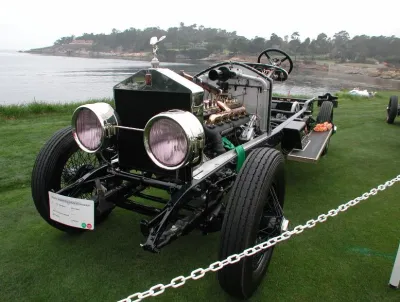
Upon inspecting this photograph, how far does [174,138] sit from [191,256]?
1104 mm

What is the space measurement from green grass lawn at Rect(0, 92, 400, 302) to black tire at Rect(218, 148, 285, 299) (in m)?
0.28

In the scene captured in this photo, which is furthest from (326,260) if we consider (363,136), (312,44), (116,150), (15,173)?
(312,44)

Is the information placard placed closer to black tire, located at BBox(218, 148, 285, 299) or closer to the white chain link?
the white chain link

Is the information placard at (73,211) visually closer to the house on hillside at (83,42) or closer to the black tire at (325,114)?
the black tire at (325,114)

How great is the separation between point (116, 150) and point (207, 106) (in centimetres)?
104

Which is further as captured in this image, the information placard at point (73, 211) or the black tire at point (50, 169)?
the black tire at point (50, 169)

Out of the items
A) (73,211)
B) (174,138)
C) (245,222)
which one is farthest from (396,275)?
(73,211)

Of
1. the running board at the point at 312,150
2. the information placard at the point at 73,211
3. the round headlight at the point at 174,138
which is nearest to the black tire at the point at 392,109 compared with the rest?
the running board at the point at 312,150

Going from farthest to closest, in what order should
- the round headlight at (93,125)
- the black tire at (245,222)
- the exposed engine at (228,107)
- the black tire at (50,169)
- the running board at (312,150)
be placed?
1. the running board at (312,150)
2. the exposed engine at (228,107)
3. the black tire at (50,169)
4. the round headlight at (93,125)
5. the black tire at (245,222)

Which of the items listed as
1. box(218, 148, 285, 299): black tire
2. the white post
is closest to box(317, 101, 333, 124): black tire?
the white post

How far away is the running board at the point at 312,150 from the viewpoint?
364cm

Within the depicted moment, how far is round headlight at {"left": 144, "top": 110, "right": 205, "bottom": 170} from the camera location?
6.15 feet

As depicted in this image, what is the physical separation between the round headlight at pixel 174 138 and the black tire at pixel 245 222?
Answer: 1.13 ft

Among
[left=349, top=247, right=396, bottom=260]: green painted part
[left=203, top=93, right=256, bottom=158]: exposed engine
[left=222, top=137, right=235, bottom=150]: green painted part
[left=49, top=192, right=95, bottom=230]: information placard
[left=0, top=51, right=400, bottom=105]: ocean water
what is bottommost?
[left=0, top=51, right=400, bottom=105]: ocean water
